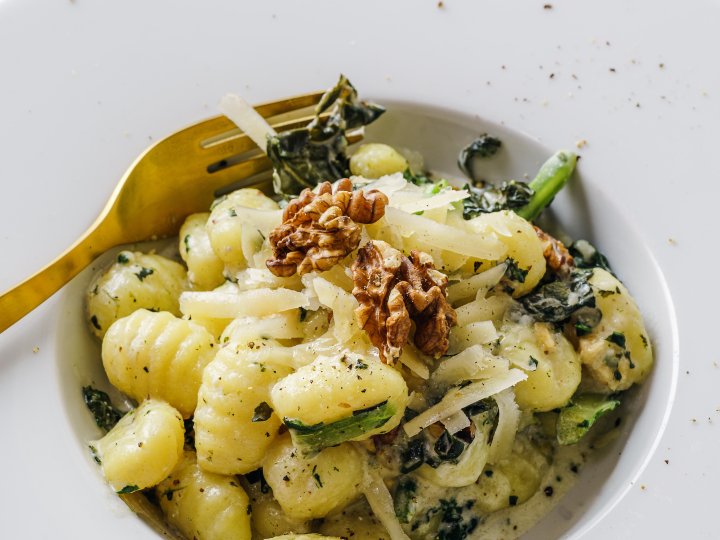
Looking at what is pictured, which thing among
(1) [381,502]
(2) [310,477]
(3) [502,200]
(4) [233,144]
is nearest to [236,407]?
(2) [310,477]

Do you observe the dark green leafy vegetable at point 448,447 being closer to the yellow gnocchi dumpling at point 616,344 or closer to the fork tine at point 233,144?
A: the yellow gnocchi dumpling at point 616,344

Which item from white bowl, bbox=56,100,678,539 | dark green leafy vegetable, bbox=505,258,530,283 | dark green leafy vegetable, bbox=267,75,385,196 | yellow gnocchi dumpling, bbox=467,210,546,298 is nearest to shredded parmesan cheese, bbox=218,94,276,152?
dark green leafy vegetable, bbox=267,75,385,196

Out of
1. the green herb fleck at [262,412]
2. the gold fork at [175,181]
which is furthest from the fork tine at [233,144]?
the green herb fleck at [262,412]

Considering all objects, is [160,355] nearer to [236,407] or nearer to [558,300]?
[236,407]

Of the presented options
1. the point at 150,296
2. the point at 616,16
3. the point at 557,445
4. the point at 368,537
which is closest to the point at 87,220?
the point at 150,296

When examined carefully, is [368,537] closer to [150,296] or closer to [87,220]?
[150,296]

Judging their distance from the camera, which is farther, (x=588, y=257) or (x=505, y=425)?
(x=588, y=257)

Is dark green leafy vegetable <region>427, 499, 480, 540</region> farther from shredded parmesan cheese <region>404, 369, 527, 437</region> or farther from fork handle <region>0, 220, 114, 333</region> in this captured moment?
fork handle <region>0, 220, 114, 333</region>
